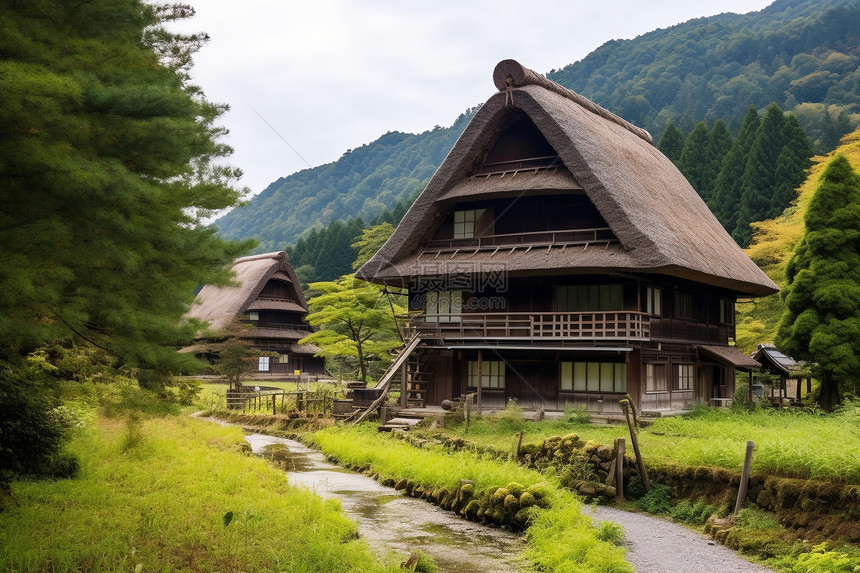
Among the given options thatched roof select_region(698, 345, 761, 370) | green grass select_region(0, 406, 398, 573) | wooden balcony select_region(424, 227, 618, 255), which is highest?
wooden balcony select_region(424, 227, 618, 255)

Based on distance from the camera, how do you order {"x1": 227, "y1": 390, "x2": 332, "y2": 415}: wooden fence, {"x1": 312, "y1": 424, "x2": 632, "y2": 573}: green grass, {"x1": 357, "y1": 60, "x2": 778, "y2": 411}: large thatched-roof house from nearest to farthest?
{"x1": 312, "y1": 424, "x2": 632, "y2": 573}: green grass
{"x1": 357, "y1": 60, "x2": 778, "y2": 411}: large thatched-roof house
{"x1": 227, "y1": 390, "x2": 332, "y2": 415}: wooden fence

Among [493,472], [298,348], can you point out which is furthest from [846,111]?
[493,472]

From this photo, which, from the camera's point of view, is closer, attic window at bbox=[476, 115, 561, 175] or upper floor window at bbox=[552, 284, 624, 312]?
upper floor window at bbox=[552, 284, 624, 312]

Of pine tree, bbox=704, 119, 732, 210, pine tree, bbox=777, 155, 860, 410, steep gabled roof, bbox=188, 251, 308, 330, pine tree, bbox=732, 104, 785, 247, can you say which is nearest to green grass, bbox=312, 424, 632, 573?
pine tree, bbox=777, 155, 860, 410

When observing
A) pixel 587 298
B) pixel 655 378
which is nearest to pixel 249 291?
pixel 587 298

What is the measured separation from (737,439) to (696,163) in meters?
44.6

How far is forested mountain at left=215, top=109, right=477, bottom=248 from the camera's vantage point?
99.2 meters

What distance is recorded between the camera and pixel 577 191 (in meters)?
23.0

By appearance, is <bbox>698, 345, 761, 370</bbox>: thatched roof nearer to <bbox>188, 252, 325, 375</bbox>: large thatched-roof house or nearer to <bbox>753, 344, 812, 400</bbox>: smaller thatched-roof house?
<bbox>753, 344, 812, 400</bbox>: smaller thatched-roof house

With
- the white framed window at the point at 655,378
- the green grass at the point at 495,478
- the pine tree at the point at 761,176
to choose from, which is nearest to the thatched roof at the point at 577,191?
the white framed window at the point at 655,378

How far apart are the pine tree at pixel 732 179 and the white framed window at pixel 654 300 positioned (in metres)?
29.8

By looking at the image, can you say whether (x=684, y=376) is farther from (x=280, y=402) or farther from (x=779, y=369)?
(x=280, y=402)

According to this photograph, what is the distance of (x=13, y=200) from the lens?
267 inches

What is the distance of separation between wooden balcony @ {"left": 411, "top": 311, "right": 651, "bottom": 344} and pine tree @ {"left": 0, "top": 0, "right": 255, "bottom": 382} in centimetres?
1483
